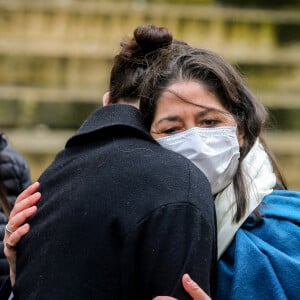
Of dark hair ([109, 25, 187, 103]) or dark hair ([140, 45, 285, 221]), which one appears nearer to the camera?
dark hair ([140, 45, 285, 221])

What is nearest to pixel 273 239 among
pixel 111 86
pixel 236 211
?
pixel 236 211

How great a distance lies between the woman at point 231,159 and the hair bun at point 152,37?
31mm

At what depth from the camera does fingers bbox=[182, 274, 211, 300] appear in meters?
1.64

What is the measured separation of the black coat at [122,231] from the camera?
1665mm

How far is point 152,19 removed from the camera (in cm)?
644

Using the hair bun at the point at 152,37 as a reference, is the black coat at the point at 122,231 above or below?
below

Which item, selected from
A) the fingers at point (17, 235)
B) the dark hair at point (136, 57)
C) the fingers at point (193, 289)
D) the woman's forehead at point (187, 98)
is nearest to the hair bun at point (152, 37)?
the dark hair at point (136, 57)

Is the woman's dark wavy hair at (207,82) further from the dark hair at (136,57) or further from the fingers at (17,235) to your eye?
the fingers at (17,235)

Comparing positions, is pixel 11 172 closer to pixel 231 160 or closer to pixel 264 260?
pixel 231 160

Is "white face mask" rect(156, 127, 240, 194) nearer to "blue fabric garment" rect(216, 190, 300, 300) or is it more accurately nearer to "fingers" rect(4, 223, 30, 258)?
"blue fabric garment" rect(216, 190, 300, 300)

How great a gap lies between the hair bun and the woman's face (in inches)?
8.4

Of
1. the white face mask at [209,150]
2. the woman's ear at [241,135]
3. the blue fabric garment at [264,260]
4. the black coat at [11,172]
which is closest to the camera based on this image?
the blue fabric garment at [264,260]

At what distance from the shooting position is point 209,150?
1992 mm

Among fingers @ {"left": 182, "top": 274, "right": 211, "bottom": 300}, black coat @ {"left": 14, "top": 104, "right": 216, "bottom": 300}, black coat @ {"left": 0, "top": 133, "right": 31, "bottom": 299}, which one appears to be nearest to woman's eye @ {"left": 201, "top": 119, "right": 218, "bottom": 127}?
black coat @ {"left": 14, "top": 104, "right": 216, "bottom": 300}
